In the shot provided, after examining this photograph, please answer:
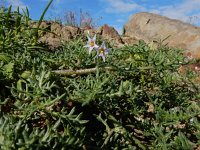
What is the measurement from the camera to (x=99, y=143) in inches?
61.2

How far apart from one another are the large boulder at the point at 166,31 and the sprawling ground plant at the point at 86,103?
7152mm

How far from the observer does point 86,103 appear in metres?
1.58

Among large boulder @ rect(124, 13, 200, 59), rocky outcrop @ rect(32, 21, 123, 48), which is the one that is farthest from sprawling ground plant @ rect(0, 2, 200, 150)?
large boulder @ rect(124, 13, 200, 59)

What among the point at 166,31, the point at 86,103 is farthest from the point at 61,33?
the point at 166,31

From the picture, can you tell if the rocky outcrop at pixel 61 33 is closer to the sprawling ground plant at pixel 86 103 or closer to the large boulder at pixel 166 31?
the sprawling ground plant at pixel 86 103

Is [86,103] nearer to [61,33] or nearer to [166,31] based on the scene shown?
[61,33]

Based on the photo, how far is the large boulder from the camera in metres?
9.86

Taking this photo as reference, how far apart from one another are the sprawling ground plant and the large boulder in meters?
7.15

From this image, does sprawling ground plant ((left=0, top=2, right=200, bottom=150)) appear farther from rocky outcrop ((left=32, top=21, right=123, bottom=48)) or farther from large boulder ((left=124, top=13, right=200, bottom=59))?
large boulder ((left=124, top=13, right=200, bottom=59))

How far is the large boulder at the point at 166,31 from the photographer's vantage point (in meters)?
9.86

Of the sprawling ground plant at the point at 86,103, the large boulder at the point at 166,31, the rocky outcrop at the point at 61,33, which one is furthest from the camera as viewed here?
the large boulder at the point at 166,31

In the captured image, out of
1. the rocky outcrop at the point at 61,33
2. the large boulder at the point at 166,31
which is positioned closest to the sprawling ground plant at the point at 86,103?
the rocky outcrop at the point at 61,33

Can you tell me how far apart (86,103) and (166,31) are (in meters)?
9.73

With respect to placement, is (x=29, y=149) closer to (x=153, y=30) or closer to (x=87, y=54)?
(x=87, y=54)
